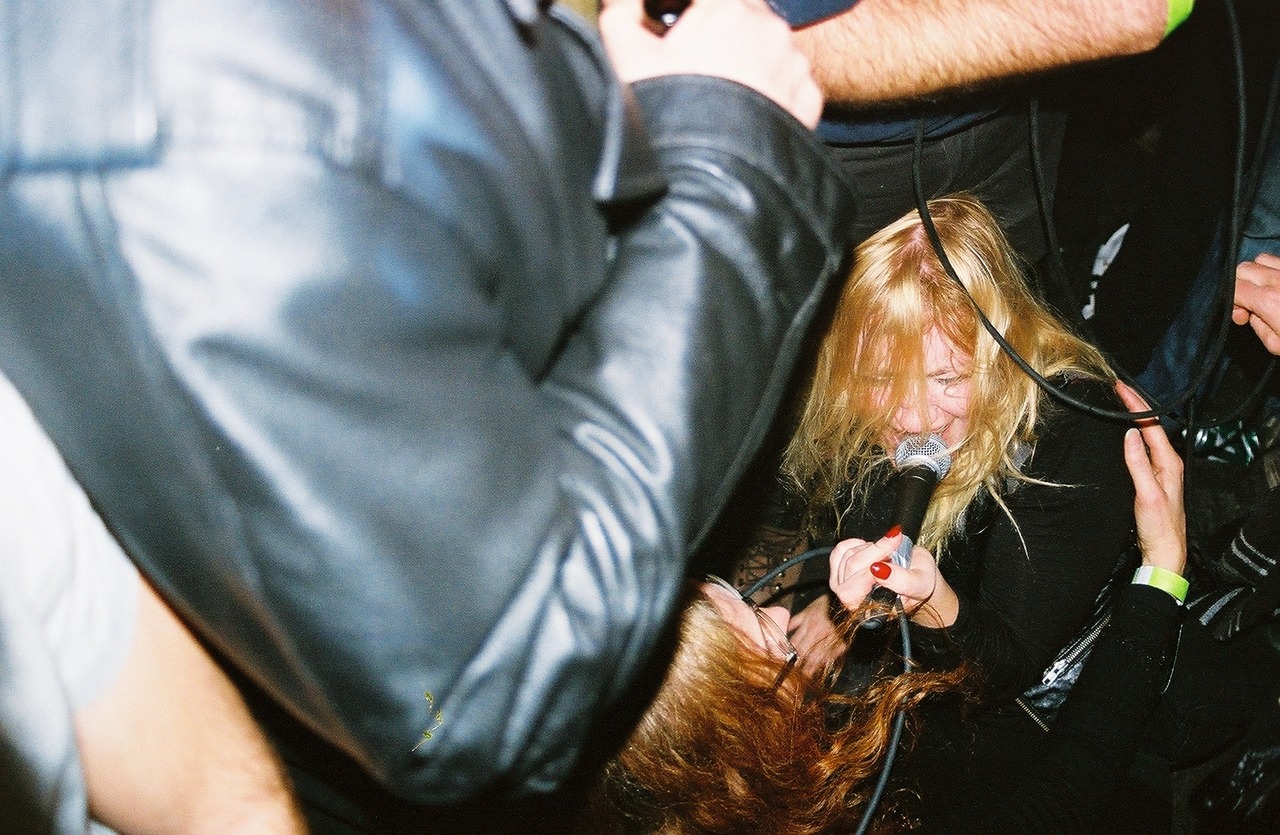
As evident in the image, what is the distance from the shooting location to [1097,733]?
151 cm

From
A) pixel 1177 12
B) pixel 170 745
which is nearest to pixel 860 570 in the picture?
pixel 1177 12

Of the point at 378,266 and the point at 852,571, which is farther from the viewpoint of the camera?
the point at 852,571

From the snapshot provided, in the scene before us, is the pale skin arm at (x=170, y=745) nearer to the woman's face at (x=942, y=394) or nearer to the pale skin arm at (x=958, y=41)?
the pale skin arm at (x=958, y=41)

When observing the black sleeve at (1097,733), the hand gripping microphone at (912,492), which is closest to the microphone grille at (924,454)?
the hand gripping microphone at (912,492)

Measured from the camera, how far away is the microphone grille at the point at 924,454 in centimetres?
149

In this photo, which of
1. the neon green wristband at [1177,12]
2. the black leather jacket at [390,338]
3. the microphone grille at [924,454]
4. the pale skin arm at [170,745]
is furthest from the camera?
the microphone grille at [924,454]

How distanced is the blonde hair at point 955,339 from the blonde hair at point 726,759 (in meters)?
0.56

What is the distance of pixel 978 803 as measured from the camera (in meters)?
1.53

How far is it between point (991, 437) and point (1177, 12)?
79 centimetres

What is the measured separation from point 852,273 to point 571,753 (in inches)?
51.3

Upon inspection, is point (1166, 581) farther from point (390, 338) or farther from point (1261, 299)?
point (390, 338)

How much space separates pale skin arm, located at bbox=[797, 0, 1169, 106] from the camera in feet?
3.84

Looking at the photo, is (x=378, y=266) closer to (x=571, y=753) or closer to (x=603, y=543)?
(x=603, y=543)

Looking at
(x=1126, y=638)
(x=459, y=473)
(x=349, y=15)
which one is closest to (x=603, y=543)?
(x=459, y=473)
